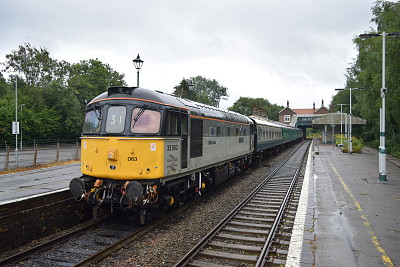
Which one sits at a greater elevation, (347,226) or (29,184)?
(347,226)

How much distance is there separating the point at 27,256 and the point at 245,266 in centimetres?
438

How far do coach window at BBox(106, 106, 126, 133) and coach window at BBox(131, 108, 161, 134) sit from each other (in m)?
0.28

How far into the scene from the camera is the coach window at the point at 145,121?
312 inches

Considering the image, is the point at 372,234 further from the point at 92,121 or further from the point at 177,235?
the point at 92,121

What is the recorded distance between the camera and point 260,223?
8922 mm

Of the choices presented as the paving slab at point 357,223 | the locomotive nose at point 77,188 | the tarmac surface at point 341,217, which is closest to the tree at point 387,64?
the tarmac surface at point 341,217

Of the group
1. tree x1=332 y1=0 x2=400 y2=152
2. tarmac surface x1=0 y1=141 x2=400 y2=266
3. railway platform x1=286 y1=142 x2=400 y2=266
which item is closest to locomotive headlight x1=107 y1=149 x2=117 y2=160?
tarmac surface x1=0 y1=141 x2=400 y2=266

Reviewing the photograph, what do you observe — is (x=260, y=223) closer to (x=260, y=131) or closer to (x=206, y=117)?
(x=206, y=117)

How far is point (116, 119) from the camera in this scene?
8086 millimetres

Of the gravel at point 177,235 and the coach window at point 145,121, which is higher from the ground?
the coach window at point 145,121

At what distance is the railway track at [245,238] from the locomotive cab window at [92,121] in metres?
3.92

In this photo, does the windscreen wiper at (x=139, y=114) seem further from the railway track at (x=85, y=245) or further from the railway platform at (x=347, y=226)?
the railway platform at (x=347, y=226)

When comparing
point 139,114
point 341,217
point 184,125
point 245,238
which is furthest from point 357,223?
point 139,114

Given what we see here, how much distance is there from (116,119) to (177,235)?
3234 mm
